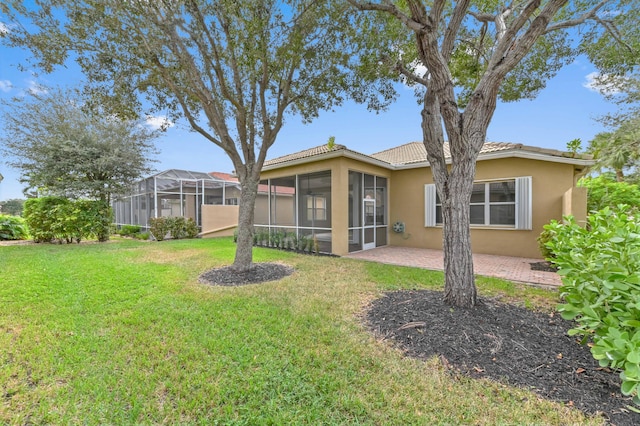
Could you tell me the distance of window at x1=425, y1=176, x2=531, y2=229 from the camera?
8.70 m

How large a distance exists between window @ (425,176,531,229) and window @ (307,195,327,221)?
4.20 metres

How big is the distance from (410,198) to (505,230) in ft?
11.6

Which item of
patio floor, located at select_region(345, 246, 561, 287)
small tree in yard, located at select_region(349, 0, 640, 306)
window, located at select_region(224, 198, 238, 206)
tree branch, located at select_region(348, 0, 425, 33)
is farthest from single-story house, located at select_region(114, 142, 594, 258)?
tree branch, located at select_region(348, 0, 425, 33)

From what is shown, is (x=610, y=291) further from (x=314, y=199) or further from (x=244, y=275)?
(x=314, y=199)

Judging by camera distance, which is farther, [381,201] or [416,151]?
[416,151]

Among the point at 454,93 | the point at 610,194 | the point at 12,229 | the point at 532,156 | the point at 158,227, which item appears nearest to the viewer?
the point at 454,93

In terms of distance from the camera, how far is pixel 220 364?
2.82 meters

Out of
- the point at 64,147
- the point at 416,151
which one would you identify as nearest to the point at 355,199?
the point at 416,151

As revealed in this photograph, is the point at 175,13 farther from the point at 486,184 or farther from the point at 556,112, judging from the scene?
the point at 556,112

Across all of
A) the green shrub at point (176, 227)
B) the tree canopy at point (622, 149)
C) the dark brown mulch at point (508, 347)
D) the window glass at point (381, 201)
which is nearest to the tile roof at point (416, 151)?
the window glass at point (381, 201)

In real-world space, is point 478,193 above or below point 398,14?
below

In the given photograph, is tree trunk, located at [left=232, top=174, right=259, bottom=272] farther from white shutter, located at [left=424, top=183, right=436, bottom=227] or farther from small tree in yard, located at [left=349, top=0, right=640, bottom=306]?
white shutter, located at [left=424, top=183, right=436, bottom=227]

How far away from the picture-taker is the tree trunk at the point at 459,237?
12.9 ft

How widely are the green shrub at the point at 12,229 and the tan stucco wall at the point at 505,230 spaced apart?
18.9 meters
